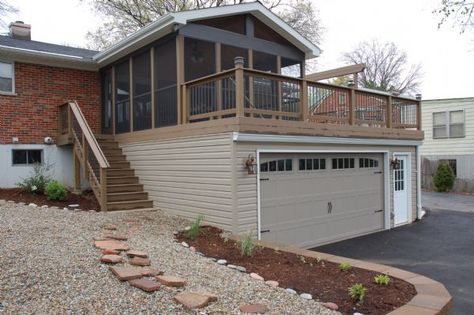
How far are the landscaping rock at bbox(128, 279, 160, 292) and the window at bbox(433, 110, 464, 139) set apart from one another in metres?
21.9

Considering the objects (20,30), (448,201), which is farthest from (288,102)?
(448,201)

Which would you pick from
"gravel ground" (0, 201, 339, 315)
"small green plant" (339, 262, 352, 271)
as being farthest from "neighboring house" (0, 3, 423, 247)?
"small green plant" (339, 262, 352, 271)

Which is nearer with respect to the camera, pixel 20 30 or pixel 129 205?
pixel 129 205

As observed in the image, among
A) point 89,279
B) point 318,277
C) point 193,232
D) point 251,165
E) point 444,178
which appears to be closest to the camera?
point 89,279

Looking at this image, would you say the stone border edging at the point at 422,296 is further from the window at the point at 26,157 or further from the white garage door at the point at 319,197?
the window at the point at 26,157

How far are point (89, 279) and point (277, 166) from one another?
5.10 m

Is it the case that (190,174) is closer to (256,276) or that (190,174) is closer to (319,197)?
(319,197)

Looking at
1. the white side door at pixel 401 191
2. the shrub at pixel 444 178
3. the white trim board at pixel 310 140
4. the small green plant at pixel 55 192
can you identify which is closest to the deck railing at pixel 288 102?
→ the white trim board at pixel 310 140

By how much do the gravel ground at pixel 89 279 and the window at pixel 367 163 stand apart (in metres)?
5.91

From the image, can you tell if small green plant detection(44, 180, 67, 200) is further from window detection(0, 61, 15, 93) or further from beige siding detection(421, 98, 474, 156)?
beige siding detection(421, 98, 474, 156)

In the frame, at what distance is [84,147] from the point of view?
34.2ft

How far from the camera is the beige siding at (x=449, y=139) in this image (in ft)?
73.6

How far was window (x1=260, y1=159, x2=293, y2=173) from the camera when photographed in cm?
880

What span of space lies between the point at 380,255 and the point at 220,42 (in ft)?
19.2
